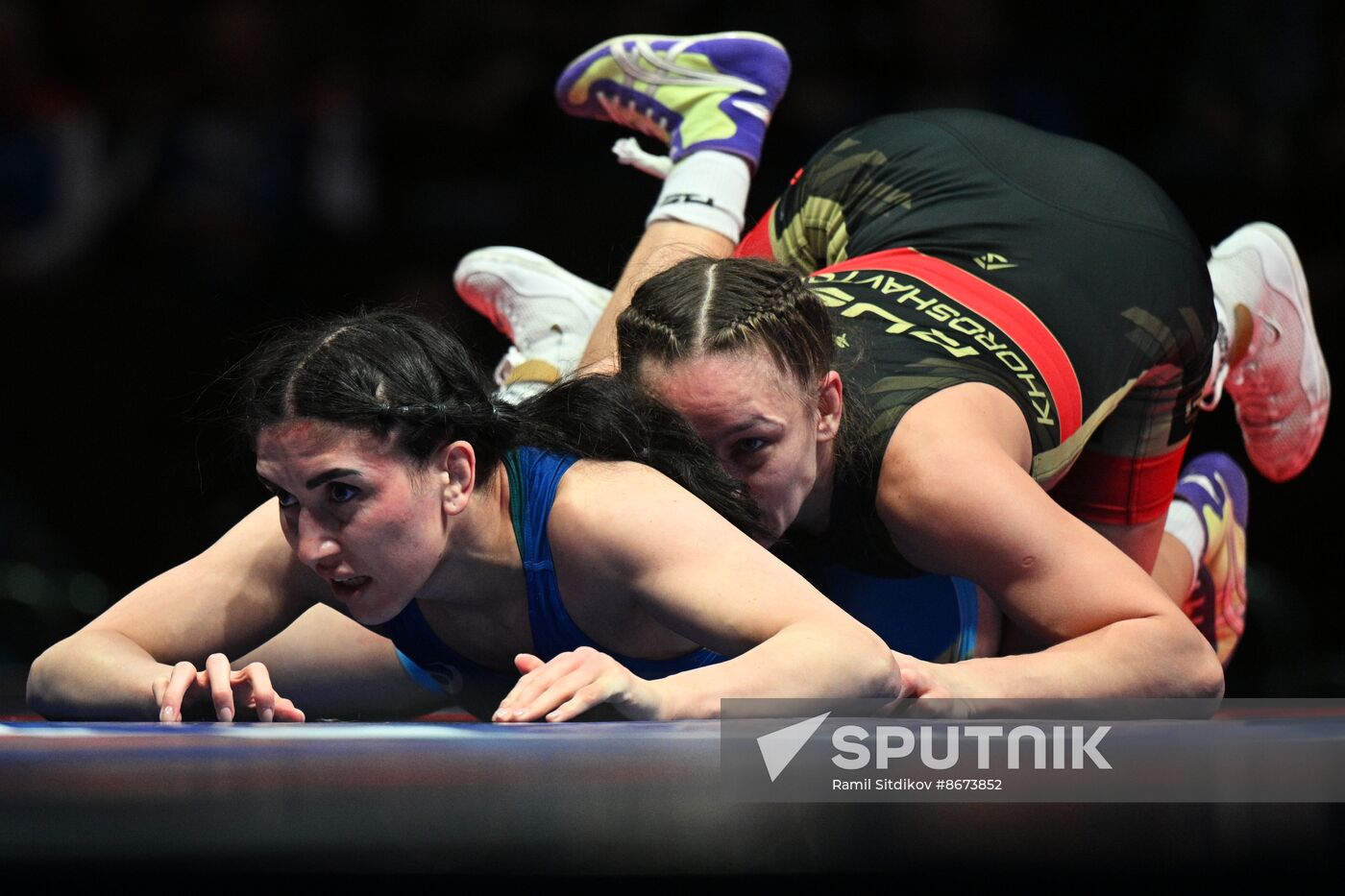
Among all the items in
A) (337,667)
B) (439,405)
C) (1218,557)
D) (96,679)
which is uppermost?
(439,405)

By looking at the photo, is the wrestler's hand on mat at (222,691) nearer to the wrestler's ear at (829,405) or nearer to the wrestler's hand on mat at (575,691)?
the wrestler's hand on mat at (575,691)

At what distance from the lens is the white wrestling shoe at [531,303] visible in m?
2.26

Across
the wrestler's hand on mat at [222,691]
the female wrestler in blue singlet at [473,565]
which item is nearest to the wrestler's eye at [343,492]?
the female wrestler in blue singlet at [473,565]

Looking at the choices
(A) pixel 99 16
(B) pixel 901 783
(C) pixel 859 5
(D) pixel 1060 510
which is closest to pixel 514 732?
(B) pixel 901 783

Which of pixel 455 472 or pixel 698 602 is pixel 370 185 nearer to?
pixel 455 472

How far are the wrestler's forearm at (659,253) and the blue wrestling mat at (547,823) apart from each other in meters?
0.92

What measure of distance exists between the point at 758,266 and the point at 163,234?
1963 millimetres

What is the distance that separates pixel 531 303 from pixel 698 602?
1144 mm

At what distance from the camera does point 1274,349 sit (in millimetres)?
2340

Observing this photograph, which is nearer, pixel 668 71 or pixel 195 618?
pixel 195 618

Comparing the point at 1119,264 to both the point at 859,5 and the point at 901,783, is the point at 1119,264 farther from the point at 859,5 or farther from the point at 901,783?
the point at 859,5

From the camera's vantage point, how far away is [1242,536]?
243 cm

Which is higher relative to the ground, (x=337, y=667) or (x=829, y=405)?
(x=829, y=405)
